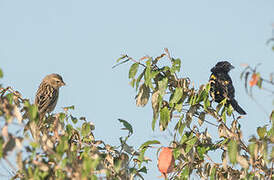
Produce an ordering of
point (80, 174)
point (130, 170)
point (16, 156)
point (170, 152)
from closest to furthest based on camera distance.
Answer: point (80, 174) < point (16, 156) < point (130, 170) < point (170, 152)

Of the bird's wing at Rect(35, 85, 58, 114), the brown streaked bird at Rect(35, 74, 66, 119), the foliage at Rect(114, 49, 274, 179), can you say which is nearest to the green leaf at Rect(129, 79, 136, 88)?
the foliage at Rect(114, 49, 274, 179)

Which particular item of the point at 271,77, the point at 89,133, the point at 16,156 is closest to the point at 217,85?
the point at 89,133

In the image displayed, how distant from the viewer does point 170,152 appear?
504cm

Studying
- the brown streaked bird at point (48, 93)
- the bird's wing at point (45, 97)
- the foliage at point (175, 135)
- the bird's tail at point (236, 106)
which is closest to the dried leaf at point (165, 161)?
the foliage at point (175, 135)

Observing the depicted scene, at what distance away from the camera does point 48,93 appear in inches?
331

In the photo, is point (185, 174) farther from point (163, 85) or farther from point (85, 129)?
point (85, 129)

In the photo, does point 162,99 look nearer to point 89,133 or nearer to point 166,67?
point 166,67

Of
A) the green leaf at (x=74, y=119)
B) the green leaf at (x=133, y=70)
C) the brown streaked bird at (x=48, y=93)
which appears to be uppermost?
the brown streaked bird at (x=48, y=93)

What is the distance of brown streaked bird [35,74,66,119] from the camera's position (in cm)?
812

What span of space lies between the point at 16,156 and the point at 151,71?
85.7 inches

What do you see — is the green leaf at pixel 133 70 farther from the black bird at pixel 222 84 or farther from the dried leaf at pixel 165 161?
the black bird at pixel 222 84

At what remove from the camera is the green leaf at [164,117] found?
5203 mm

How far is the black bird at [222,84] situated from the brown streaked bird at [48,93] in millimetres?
2675

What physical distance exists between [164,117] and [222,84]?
2.51m
